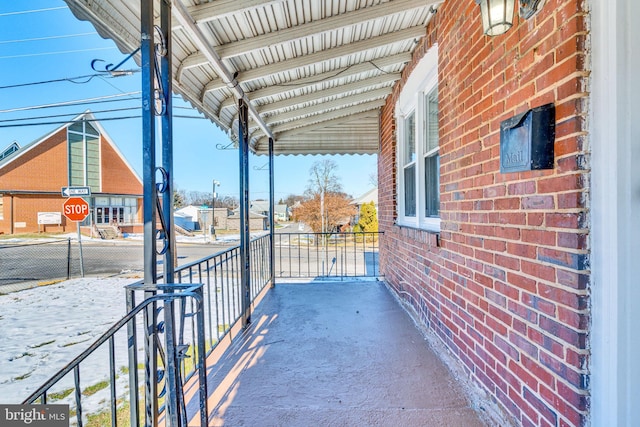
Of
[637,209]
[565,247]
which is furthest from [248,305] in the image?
[637,209]

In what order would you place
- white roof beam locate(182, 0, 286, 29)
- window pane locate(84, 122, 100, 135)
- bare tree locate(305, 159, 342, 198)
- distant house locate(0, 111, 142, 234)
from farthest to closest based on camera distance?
bare tree locate(305, 159, 342, 198) < window pane locate(84, 122, 100, 135) < distant house locate(0, 111, 142, 234) < white roof beam locate(182, 0, 286, 29)

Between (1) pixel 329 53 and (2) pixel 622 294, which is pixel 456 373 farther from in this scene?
(1) pixel 329 53

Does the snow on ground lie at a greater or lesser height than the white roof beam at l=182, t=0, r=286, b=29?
lesser

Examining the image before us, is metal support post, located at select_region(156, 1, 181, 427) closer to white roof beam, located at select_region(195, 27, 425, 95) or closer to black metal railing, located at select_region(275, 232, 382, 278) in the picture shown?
white roof beam, located at select_region(195, 27, 425, 95)

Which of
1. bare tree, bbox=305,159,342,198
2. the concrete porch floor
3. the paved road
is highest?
bare tree, bbox=305,159,342,198

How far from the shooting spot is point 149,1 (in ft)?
4.30

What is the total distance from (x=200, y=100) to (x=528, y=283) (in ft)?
9.53

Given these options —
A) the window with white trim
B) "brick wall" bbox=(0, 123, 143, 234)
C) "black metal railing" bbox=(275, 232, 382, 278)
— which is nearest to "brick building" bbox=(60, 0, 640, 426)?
"black metal railing" bbox=(275, 232, 382, 278)

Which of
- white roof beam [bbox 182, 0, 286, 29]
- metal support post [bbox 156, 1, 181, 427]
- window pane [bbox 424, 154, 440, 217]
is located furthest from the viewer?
window pane [bbox 424, 154, 440, 217]

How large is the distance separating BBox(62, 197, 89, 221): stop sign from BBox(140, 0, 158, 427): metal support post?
28.0ft

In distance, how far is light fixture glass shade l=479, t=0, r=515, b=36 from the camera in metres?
1.22

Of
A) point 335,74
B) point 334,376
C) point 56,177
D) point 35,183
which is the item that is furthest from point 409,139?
point 35,183

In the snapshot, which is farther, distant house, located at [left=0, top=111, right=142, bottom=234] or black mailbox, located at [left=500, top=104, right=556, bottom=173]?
distant house, located at [left=0, top=111, right=142, bottom=234]

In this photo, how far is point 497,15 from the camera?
1240mm
